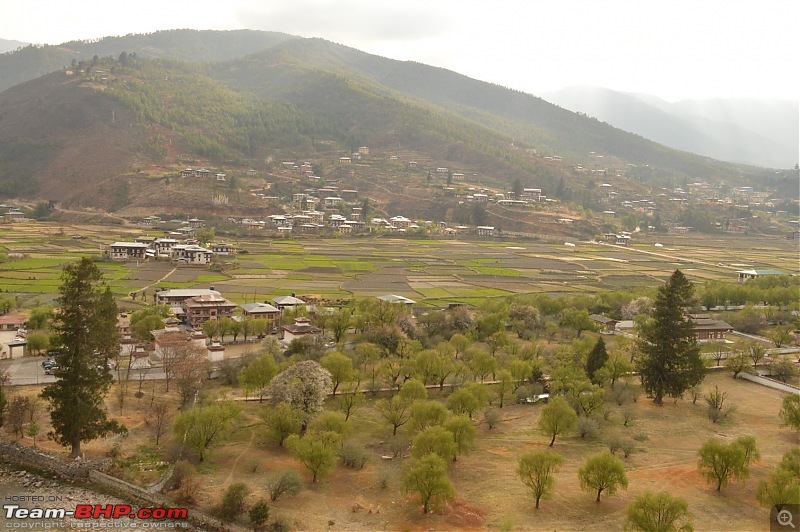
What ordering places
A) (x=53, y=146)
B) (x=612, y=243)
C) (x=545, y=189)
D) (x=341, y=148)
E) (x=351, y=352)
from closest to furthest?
(x=351, y=352) → (x=612, y=243) → (x=53, y=146) → (x=545, y=189) → (x=341, y=148)

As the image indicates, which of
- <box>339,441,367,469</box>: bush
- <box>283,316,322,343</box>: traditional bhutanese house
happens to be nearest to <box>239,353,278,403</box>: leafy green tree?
<box>339,441,367,469</box>: bush

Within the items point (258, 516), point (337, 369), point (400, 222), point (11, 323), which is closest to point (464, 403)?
point (337, 369)

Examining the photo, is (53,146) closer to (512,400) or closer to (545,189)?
(545,189)

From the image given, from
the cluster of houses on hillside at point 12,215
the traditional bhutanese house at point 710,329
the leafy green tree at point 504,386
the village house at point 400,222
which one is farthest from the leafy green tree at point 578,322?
the cluster of houses on hillside at point 12,215

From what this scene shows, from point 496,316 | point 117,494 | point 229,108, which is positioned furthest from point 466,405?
point 229,108

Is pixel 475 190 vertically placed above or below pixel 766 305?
above

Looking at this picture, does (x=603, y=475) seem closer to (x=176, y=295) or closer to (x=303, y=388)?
(x=303, y=388)

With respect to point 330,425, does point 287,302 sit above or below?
above
